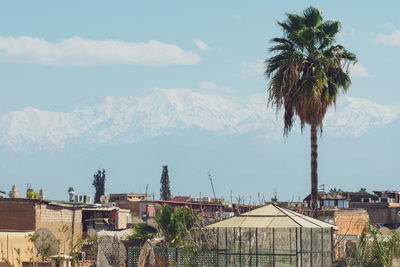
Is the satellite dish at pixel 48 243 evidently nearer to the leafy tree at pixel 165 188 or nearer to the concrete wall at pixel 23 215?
the concrete wall at pixel 23 215

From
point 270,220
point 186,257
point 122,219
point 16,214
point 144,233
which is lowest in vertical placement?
point 186,257

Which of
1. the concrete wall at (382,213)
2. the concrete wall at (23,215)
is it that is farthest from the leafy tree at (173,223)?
the concrete wall at (382,213)

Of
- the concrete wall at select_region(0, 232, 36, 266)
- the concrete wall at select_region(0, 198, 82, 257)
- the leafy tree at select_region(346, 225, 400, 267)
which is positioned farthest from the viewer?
the concrete wall at select_region(0, 198, 82, 257)

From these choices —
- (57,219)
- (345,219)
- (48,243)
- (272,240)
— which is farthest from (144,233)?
(345,219)

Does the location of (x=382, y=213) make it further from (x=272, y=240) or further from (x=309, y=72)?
(x=272, y=240)

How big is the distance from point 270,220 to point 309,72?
45.1 feet

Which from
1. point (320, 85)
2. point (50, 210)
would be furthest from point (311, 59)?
point (50, 210)

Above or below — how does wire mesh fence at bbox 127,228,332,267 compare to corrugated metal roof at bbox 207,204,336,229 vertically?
below

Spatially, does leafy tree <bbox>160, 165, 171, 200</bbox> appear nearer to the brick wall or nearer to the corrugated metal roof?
the brick wall

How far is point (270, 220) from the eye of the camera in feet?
87.8

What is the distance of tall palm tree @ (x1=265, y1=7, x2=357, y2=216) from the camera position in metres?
37.8

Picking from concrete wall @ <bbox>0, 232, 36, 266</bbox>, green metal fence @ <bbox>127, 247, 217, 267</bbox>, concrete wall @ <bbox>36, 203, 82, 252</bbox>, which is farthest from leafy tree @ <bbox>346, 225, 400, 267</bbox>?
concrete wall @ <bbox>36, 203, 82, 252</bbox>

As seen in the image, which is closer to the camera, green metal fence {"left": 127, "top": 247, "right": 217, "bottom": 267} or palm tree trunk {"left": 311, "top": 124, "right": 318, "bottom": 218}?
green metal fence {"left": 127, "top": 247, "right": 217, "bottom": 267}

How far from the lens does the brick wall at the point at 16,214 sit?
42.7 metres
